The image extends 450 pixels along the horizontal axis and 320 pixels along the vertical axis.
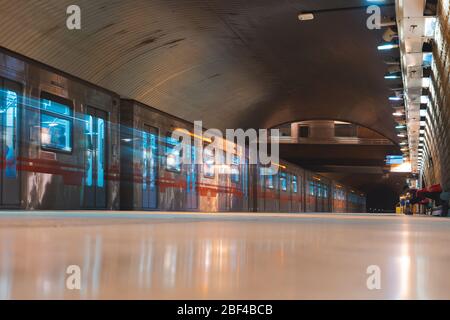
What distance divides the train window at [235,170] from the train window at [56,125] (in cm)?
1235

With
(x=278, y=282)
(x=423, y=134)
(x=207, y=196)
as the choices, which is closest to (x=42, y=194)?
(x=207, y=196)

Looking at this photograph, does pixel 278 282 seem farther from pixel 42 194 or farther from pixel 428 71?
pixel 428 71

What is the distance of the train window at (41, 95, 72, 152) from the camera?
40.8ft

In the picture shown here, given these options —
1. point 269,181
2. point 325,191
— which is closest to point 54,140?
point 269,181

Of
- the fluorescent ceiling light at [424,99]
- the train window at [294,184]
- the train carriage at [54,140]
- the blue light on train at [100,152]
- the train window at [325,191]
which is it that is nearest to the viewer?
the train carriage at [54,140]

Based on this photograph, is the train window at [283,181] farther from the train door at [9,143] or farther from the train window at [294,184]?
the train door at [9,143]

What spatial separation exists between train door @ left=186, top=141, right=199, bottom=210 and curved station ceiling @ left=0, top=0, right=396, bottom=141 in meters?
1.79

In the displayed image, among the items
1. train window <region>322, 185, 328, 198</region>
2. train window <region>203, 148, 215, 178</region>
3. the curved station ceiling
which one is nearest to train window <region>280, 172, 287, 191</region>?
the curved station ceiling

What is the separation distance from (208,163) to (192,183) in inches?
75.1

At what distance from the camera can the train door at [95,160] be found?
46.9ft

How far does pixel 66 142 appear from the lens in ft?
43.5

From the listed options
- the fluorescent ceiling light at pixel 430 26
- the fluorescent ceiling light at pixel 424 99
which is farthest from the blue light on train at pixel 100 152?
the fluorescent ceiling light at pixel 424 99
